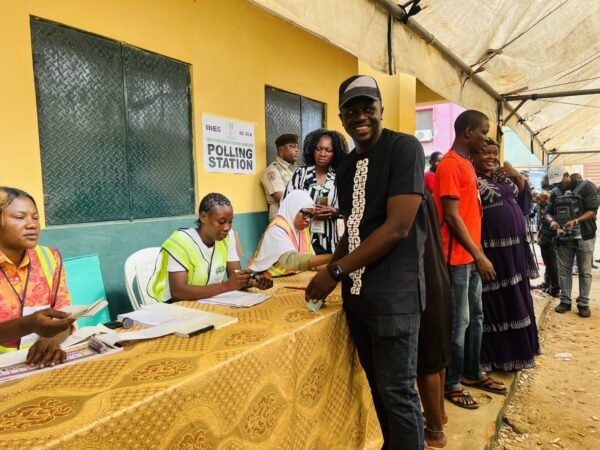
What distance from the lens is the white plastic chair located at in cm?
297

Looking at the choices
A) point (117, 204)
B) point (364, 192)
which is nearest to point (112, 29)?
point (117, 204)

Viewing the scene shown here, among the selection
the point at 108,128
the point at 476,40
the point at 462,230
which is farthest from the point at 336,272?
the point at 476,40

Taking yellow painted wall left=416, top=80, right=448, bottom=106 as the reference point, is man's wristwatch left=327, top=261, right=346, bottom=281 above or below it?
below

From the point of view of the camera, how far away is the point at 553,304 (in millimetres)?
5836

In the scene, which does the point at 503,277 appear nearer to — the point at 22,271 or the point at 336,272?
the point at 336,272

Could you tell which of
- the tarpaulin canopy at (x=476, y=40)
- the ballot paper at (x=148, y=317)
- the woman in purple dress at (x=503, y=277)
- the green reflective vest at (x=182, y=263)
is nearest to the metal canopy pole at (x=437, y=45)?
the tarpaulin canopy at (x=476, y=40)

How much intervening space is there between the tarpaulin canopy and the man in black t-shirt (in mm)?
691

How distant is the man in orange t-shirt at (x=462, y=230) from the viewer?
2.55 m

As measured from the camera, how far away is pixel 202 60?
400cm

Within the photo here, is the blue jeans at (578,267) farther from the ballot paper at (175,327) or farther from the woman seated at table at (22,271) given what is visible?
the woman seated at table at (22,271)

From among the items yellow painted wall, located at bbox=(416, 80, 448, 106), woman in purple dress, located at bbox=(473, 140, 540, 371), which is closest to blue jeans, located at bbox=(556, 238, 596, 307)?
woman in purple dress, located at bbox=(473, 140, 540, 371)

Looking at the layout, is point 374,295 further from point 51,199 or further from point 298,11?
point 51,199

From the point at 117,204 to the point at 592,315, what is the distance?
568 centimetres

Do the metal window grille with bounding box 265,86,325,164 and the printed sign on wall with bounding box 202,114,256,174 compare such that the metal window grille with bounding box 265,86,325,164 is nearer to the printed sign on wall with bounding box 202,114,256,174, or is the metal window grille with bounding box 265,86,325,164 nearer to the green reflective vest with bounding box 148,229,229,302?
the printed sign on wall with bounding box 202,114,256,174
